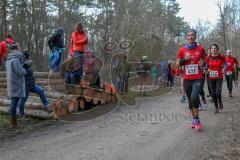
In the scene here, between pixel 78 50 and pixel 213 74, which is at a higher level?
pixel 78 50

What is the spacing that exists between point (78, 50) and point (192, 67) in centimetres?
480

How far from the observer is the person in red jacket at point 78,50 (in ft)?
37.3

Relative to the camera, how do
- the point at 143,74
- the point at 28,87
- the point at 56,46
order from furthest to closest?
the point at 143,74, the point at 56,46, the point at 28,87

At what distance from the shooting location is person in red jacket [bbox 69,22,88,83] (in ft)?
37.3

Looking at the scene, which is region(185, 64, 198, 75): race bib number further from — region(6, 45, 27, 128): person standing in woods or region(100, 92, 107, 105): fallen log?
region(100, 92, 107, 105): fallen log

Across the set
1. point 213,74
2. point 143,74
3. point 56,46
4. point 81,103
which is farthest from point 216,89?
point 56,46

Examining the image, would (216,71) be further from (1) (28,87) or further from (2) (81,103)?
(1) (28,87)

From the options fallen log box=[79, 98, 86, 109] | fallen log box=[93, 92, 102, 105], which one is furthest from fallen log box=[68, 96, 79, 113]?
fallen log box=[93, 92, 102, 105]

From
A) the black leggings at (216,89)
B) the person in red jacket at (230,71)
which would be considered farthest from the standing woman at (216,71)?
the person in red jacket at (230,71)

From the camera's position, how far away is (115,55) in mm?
16266

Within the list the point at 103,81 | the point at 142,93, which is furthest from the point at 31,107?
the point at 142,93

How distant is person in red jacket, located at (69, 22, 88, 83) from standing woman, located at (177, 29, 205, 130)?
4341mm

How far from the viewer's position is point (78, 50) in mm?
11516

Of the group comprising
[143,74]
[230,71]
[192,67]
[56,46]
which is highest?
[56,46]
